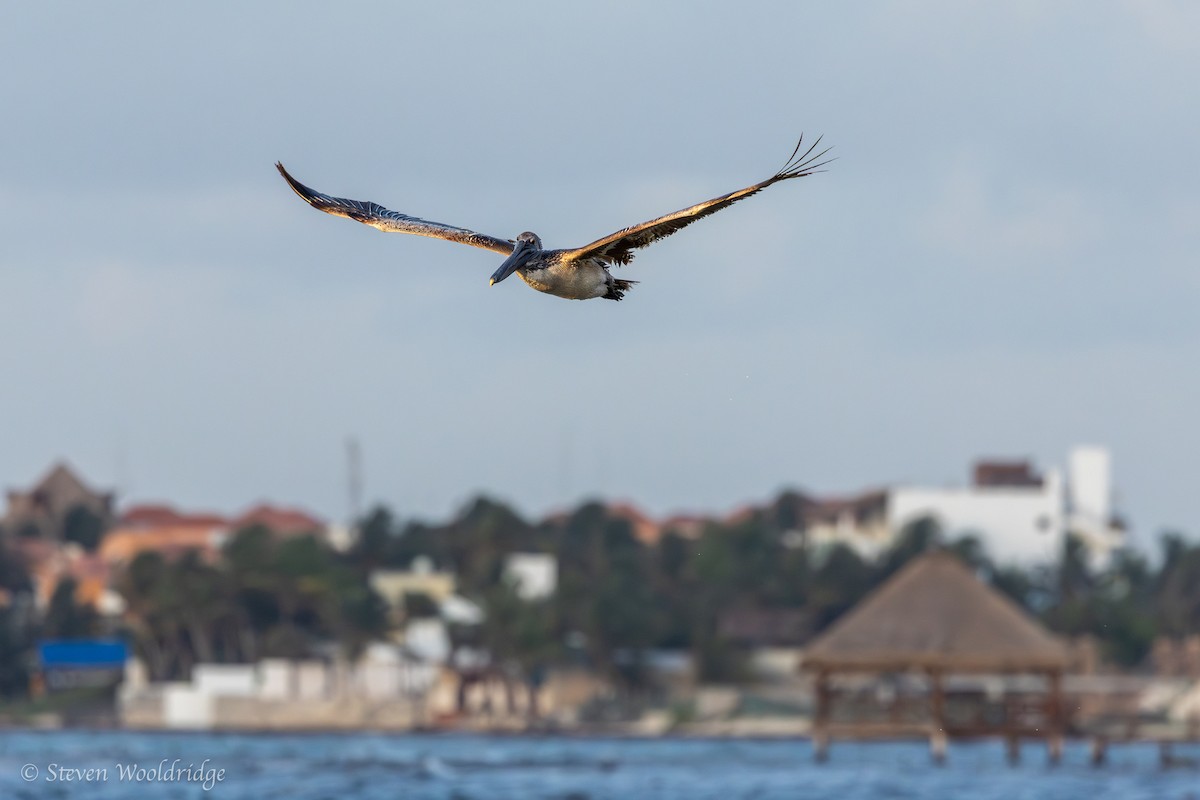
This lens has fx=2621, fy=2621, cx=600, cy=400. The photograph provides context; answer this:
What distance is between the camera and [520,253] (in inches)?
861

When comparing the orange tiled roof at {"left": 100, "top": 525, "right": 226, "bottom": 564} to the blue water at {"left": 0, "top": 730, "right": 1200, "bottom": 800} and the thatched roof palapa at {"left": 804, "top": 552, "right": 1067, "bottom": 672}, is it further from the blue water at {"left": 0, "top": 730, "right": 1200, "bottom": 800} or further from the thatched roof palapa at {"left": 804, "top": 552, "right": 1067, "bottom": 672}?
the thatched roof palapa at {"left": 804, "top": 552, "right": 1067, "bottom": 672}

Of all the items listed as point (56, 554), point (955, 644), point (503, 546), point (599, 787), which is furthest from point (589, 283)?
point (56, 554)

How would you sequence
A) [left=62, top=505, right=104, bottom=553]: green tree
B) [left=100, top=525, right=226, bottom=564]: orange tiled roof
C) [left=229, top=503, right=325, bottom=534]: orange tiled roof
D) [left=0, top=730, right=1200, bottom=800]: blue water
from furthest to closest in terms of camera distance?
[left=62, top=505, right=104, bottom=553]: green tree
[left=229, top=503, right=325, bottom=534]: orange tiled roof
[left=100, top=525, right=226, bottom=564]: orange tiled roof
[left=0, top=730, right=1200, bottom=800]: blue water

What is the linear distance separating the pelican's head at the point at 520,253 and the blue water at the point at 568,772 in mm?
32464

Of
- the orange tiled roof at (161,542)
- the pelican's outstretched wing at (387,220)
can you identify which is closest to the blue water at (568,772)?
the pelican's outstretched wing at (387,220)

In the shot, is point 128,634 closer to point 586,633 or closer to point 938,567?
point 586,633

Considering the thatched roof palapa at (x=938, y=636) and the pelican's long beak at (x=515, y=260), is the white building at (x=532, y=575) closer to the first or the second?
the thatched roof palapa at (x=938, y=636)

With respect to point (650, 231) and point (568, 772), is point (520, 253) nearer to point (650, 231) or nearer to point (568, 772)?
point (650, 231)

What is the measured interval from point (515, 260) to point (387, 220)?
259cm

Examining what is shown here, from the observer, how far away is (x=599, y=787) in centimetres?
5884

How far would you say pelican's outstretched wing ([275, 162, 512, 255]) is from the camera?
904 inches

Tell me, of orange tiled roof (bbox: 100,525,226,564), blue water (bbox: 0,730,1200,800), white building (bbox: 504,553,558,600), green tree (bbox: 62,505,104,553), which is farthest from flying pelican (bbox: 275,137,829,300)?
green tree (bbox: 62,505,104,553)

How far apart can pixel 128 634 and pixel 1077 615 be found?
45326mm

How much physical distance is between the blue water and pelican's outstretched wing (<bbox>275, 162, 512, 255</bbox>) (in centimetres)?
2988
